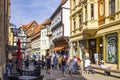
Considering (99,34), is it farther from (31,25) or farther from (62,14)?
(31,25)

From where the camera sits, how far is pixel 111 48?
91.7ft

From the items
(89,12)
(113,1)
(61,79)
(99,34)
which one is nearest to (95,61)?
(99,34)

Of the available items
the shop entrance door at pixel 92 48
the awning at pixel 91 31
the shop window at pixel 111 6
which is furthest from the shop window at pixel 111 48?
the shop entrance door at pixel 92 48

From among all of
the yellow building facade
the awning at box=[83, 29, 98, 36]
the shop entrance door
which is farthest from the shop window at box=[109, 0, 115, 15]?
the shop entrance door

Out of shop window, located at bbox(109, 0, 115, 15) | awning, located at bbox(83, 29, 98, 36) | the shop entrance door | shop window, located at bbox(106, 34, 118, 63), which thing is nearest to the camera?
shop window, located at bbox(106, 34, 118, 63)

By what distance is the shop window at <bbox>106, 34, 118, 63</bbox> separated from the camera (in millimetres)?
27033

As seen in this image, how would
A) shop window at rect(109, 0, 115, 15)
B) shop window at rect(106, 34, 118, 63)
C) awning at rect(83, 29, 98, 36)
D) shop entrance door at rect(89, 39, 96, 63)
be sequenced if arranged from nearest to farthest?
shop window at rect(106, 34, 118, 63) → shop window at rect(109, 0, 115, 15) → awning at rect(83, 29, 98, 36) → shop entrance door at rect(89, 39, 96, 63)

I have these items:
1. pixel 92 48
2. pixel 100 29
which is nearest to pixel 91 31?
pixel 100 29

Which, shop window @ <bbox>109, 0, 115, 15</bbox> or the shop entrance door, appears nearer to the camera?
shop window @ <bbox>109, 0, 115, 15</bbox>

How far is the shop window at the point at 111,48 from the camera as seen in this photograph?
88.7 feet

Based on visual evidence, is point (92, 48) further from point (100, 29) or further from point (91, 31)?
point (100, 29)

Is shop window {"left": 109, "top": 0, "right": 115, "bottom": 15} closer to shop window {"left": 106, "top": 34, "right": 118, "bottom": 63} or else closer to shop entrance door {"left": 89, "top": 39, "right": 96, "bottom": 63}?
shop window {"left": 106, "top": 34, "right": 118, "bottom": 63}

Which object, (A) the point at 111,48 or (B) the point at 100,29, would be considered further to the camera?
(B) the point at 100,29

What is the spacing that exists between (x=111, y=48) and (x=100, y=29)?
3.31m
